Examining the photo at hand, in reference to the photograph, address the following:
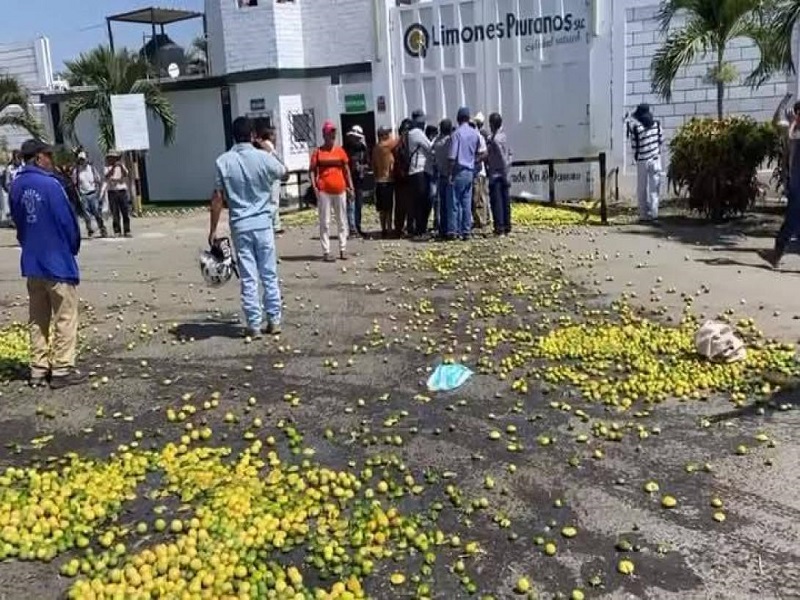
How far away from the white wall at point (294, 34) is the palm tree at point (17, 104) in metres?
5.10

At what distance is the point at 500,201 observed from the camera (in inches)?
543

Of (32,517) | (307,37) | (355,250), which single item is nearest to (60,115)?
(307,37)

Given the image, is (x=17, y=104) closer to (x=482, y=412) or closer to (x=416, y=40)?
(x=416, y=40)

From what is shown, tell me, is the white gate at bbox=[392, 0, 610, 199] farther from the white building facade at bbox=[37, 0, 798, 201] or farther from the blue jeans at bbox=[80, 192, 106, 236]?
the blue jeans at bbox=[80, 192, 106, 236]

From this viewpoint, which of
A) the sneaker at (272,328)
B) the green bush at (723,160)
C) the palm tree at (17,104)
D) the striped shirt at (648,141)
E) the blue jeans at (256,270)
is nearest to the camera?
the blue jeans at (256,270)

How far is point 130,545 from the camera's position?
14.9 feet

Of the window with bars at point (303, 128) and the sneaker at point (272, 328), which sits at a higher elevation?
the window with bars at point (303, 128)

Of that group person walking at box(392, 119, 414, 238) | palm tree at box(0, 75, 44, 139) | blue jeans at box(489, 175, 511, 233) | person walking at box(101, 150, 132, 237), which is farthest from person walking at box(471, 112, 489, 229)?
palm tree at box(0, 75, 44, 139)

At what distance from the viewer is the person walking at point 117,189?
54.5 feet

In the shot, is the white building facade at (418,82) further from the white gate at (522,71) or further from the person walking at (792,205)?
the person walking at (792,205)

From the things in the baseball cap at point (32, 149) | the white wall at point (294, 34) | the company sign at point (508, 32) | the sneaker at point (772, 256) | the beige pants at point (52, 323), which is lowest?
the sneaker at point (772, 256)

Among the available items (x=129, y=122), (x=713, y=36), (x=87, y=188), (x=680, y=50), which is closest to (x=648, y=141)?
(x=680, y=50)

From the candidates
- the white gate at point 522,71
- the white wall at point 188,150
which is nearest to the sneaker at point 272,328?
the white gate at point 522,71

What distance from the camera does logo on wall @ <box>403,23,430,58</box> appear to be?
62.3 feet
